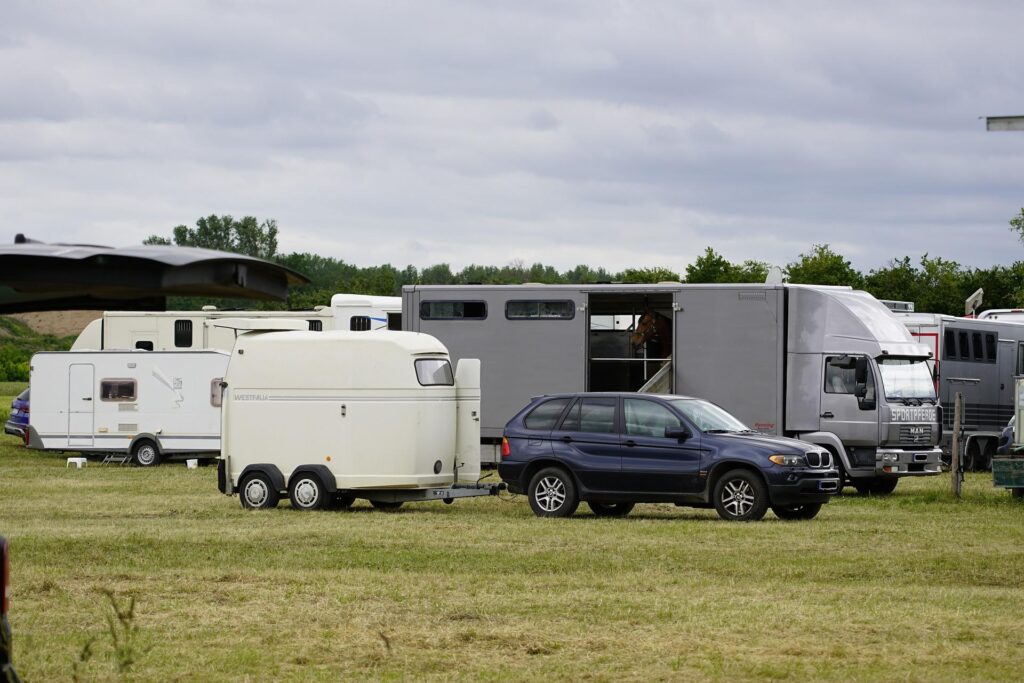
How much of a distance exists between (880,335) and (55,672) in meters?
16.4

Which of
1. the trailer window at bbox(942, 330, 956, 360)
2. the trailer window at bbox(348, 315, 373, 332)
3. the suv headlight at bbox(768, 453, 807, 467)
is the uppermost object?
the trailer window at bbox(348, 315, 373, 332)

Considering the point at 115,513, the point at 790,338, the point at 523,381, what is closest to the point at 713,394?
the point at 790,338

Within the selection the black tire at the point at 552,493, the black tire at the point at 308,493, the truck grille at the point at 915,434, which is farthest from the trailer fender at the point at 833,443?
the black tire at the point at 308,493

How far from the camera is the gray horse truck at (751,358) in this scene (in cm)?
2308

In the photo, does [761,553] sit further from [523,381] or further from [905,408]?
[523,381]

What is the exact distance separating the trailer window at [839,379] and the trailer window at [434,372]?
586 centimetres

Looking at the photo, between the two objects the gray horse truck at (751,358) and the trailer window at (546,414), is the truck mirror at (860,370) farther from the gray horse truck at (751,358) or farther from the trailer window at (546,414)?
the trailer window at (546,414)

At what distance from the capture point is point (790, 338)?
23.5 metres

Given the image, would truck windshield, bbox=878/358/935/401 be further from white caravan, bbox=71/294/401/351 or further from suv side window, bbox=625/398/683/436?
white caravan, bbox=71/294/401/351

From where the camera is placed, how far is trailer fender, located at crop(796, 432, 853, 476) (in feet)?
75.5

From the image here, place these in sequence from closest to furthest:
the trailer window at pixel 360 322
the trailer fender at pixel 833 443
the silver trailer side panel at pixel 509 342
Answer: the trailer fender at pixel 833 443 → the silver trailer side panel at pixel 509 342 → the trailer window at pixel 360 322

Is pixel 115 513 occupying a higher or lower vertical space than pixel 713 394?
lower

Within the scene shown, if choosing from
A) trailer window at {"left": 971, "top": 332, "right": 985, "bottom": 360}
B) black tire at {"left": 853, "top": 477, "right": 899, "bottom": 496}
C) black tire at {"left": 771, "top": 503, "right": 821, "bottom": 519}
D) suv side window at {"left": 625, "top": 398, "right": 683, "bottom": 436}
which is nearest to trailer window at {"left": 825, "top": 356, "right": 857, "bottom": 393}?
black tire at {"left": 853, "top": 477, "right": 899, "bottom": 496}

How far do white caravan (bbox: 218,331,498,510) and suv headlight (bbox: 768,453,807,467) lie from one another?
12.6 feet
